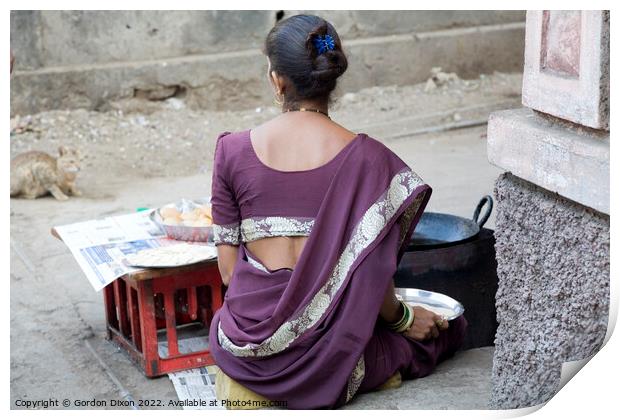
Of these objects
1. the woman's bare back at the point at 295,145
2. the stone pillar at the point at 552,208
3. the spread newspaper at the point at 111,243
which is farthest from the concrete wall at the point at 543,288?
the spread newspaper at the point at 111,243

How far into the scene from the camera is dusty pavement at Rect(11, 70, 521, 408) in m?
3.71

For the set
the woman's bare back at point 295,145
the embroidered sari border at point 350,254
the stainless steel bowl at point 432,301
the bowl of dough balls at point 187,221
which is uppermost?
the woman's bare back at point 295,145

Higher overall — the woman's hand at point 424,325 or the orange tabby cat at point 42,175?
the woman's hand at point 424,325

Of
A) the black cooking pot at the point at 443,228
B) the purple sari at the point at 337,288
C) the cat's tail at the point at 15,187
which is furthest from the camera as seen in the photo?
the cat's tail at the point at 15,187

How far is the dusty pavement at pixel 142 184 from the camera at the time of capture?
12.2 feet

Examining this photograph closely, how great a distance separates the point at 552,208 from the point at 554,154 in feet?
0.52

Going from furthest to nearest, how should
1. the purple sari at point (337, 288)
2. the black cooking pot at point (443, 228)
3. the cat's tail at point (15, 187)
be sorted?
the cat's tail at point (15, 187)
the black cooking pot at point (443, 228)
the purple sari at point (337, 288)

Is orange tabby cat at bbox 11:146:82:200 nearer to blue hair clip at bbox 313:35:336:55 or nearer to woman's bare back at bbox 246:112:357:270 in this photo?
woman's bare back at bbox 246:112:357:270

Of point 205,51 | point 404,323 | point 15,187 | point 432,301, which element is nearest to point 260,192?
point 404,323

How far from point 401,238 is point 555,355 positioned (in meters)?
0.66

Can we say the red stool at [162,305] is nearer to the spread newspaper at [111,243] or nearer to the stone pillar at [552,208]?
the spread newspaper at [111,243]

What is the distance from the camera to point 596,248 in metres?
2.32

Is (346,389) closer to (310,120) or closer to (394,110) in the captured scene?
(310,120)

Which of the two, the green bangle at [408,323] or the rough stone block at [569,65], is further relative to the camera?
the green bangle at [408,323]
